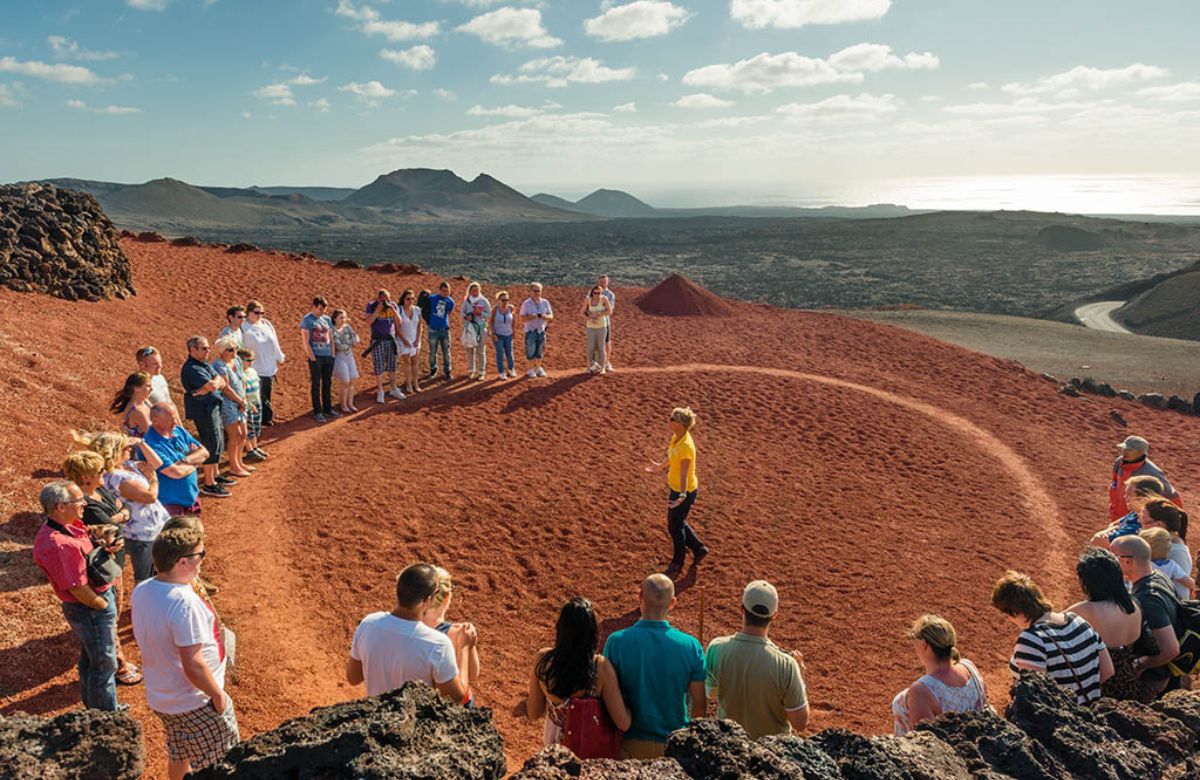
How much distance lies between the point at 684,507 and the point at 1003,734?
5215 mm

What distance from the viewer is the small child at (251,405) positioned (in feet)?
30.8

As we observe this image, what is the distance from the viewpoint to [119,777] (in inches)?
106

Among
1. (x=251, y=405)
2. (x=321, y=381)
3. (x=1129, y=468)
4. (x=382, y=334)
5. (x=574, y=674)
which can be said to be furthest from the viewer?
(x=382, y=334)

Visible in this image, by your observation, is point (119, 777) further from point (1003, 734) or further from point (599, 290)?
point (599, 290)

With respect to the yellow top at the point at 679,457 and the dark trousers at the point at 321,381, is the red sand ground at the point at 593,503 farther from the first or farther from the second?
the yellow top at the point at 679,457

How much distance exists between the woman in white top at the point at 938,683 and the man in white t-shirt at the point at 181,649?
3723 millimetres

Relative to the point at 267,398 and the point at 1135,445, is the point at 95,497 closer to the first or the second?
the point at 267,398

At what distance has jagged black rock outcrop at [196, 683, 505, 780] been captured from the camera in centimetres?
261

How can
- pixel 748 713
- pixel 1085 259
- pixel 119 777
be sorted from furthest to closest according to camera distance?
pixel 1085 259 → pixel 748 713 → pixel 119 777

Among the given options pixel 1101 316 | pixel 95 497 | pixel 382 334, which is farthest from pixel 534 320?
pixel 1101 316

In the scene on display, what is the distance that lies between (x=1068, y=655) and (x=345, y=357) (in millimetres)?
10601

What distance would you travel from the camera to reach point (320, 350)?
36.8 feet

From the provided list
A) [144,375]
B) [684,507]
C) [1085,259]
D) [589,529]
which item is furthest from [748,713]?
[1085,259]

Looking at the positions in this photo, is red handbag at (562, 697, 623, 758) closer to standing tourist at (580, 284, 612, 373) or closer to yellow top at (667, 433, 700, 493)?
yellow top at (667, 433, 700, 493)
